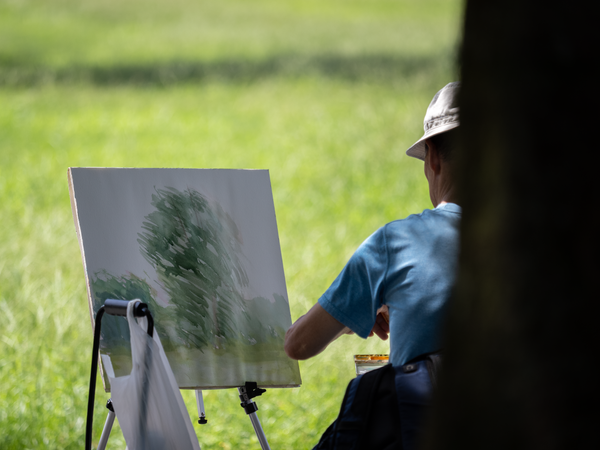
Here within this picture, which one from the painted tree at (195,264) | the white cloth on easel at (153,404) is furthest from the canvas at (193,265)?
the white cloth on easel at (153,404)

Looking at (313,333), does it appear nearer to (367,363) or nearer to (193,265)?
(367,363)

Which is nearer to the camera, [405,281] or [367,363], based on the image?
[405,281]

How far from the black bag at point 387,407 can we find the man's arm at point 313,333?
171mm

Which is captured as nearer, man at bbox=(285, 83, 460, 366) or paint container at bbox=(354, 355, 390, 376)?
man at bbox=(285, 83, 460, 366)

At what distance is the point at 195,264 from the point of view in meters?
2.06

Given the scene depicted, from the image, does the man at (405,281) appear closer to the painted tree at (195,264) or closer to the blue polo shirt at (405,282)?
the blue polo shirt at (405,282)

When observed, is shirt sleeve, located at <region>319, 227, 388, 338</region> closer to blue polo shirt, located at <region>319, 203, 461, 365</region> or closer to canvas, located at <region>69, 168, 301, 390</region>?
blue polo shirt, located at <region>319, 203, 461, 365</region>

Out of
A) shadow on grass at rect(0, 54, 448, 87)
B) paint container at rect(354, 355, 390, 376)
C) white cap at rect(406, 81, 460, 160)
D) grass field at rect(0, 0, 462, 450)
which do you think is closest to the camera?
white cap at rect(406, 81, 460, 160)

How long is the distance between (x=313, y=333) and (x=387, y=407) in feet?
0.93

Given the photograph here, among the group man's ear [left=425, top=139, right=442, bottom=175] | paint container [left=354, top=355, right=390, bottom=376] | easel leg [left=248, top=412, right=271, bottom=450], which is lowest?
easel leg [left=248, top=412, right=271, bottom=450]

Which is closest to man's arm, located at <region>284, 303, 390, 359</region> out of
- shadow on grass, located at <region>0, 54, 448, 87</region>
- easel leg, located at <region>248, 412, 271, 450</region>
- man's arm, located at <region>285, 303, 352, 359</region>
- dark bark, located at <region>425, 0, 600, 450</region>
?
man's arm, located at <region>285, 303, 352, 359</region>

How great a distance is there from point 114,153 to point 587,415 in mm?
8126

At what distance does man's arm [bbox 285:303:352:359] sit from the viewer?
1.50 meters

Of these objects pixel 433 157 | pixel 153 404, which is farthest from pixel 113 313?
pixel 433 157
